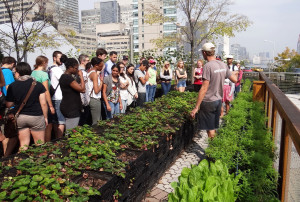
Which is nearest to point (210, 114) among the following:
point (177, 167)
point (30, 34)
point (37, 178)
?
point (177, 167)

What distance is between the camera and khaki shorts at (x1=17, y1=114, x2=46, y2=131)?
14.1 feet

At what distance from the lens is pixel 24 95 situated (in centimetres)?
428

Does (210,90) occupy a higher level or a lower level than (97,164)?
higher

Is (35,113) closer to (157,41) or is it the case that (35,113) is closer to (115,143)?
(115,143)

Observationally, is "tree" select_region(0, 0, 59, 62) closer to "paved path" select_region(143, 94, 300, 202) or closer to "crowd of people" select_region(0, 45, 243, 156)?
"crowd of people" select_region(0, 45, 243, 156)

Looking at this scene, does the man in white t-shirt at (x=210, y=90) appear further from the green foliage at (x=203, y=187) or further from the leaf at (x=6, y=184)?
the leaf at (x=6, y=184)

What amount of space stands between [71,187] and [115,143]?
1.29 metres

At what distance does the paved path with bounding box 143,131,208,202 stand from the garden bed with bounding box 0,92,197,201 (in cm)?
13

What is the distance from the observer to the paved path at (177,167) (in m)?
3.82

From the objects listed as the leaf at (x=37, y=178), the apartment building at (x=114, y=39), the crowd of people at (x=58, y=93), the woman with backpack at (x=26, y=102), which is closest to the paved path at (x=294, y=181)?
the crowd of people at (x=58, y=93)

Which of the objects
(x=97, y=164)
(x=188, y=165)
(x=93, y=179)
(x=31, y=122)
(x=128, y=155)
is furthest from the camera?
(x=188, y=165)

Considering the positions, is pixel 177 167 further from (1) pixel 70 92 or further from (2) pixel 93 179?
(2) pixel 93 179

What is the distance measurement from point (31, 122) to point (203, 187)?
10.6ft

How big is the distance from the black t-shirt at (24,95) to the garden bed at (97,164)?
0.83m
